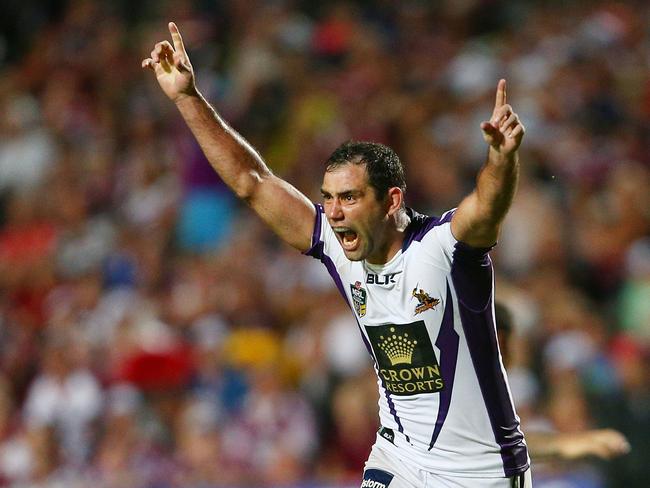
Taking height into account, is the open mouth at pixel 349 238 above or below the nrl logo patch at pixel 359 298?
above

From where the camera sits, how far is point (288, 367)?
383 inches

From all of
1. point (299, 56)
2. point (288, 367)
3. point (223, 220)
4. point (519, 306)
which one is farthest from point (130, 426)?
point (299, 56)

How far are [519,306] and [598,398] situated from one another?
1.12 metres

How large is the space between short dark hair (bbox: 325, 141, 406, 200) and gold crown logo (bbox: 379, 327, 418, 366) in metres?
0.59

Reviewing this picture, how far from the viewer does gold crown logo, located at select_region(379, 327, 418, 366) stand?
4965 mm

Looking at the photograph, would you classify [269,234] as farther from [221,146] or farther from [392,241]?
[392,241]

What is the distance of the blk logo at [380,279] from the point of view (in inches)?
197

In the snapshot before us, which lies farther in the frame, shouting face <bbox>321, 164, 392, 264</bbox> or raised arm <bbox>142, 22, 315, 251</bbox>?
raised arm <bbox>142, 22, 315, 251</bbox>

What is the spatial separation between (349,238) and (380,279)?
230mm

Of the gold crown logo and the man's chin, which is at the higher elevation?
the man's chin

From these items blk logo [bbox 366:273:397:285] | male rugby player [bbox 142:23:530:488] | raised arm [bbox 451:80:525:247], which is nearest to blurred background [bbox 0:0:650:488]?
male rugby player [bbox 142:23:530:488]

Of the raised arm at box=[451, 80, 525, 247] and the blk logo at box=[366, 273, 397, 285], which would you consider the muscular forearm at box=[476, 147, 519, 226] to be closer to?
the raised arm at box=[451, 80, 525, 247]

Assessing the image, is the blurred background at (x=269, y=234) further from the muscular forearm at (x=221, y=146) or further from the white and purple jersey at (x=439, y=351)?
the muscular forearm at (x=221, y=146)

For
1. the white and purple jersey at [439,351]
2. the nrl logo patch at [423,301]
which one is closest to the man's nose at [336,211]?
the white and purple jersey at [439,351]
